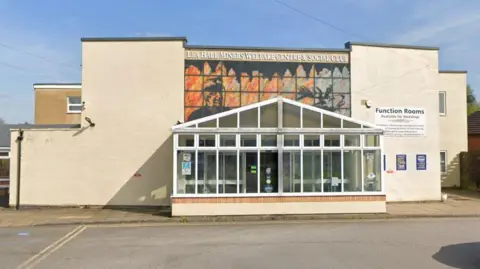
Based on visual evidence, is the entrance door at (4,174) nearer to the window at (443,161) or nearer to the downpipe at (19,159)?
the downpipe at (19,159)

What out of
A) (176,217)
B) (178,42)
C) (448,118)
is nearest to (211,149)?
(176,217)

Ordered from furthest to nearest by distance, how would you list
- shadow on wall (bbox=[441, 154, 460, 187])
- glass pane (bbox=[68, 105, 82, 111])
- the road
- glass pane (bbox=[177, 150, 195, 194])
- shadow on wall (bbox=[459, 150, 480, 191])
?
glass pane (bbox=[68, 105, 82, 111]) < shadow on wall (bbox=[441, 154, 460, 187]) < shadow on wall (bbox=[459, 150, 480, 191]) < glass pane (bbox=[177, 150, 195, 194]) < the road

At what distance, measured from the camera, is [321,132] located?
16.8 meters

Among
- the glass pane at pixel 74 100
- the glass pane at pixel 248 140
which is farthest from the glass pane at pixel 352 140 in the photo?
the glass pane at pixel 74 100

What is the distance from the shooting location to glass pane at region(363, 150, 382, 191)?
16.8 m

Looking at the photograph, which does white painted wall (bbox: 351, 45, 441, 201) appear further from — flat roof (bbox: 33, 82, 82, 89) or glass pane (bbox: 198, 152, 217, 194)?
flat roof (bbox: 33, 82, 82, 89)

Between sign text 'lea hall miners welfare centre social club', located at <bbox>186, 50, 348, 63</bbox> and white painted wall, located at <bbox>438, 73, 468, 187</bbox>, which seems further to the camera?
white painted wall, located at <bbox>438, 73, 468, 187</bbox>

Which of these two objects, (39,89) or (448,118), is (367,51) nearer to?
(448,118)

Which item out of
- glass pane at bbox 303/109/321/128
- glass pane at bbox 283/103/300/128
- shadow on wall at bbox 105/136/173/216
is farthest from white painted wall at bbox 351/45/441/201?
shadow on wall at bbox 105/136/173/216

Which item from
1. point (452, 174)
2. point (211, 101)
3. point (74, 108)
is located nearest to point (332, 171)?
point (211, 101)

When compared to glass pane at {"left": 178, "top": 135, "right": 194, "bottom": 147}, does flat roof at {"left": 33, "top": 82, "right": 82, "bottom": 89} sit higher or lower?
higher

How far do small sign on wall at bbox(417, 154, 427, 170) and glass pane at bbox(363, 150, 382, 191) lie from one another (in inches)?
187

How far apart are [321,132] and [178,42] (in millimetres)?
7224

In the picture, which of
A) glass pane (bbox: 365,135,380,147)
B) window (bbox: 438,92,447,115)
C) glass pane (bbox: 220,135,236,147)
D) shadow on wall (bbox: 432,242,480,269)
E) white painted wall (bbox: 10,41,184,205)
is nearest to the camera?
shadow on wall (bbox: 432,242,480,269)
